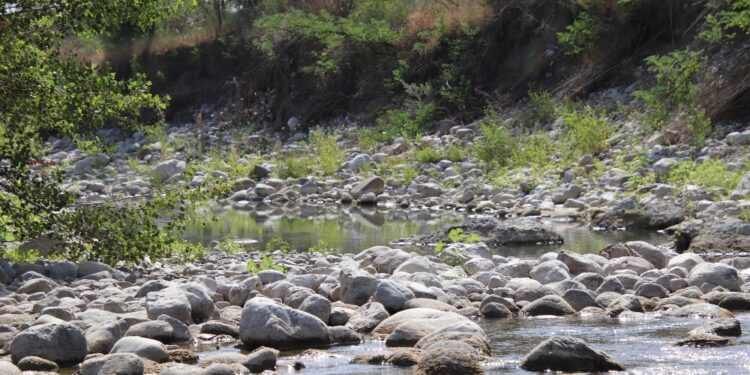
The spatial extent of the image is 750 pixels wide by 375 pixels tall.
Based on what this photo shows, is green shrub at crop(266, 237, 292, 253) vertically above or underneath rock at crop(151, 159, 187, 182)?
underneath

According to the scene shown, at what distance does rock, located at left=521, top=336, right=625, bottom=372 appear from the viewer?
16.3 feet

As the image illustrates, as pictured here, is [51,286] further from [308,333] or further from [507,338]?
[507,338]

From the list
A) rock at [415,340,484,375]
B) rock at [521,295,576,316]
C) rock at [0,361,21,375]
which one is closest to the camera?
rock at [0,361,21,375]

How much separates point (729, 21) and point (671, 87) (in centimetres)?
134

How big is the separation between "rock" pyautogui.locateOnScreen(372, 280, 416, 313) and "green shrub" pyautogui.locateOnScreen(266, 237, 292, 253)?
165 inches

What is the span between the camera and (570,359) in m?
5.01

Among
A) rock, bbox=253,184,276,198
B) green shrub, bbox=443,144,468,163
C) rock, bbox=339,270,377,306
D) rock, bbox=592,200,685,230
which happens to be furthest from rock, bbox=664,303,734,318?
rock, bbox=253,184,276,198

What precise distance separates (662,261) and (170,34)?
2380 centimetres

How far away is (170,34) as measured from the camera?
99.8ft

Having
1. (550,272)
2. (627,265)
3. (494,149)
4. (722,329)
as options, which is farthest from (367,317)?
(494,149)

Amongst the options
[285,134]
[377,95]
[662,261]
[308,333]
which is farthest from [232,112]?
[308,333]

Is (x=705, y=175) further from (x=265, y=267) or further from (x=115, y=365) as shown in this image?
→ (x=115, y=365)

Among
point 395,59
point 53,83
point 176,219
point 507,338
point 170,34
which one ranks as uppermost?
point 170,34

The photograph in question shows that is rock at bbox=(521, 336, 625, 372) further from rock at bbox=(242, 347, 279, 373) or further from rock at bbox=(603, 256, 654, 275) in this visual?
rock at bbox=(603, 256, 654, 275)
